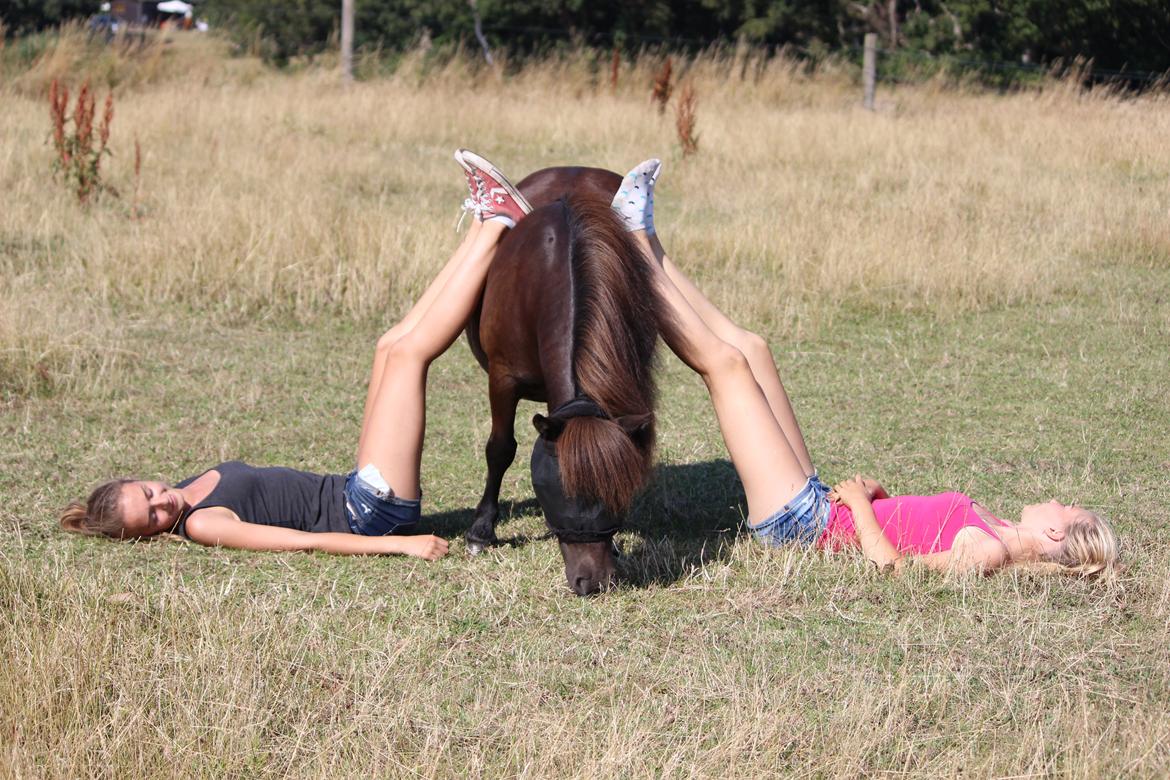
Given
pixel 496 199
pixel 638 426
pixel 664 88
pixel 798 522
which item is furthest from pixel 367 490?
pixel 664 88

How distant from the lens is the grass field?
299cm

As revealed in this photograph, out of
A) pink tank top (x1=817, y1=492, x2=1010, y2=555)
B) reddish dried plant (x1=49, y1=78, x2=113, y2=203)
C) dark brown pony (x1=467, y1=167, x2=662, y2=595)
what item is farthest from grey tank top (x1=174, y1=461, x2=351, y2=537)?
reddish dried plant (x1=49, y1=78, x2=113, y2=203)

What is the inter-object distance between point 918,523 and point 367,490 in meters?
1.99

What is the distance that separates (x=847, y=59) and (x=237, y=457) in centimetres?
2127

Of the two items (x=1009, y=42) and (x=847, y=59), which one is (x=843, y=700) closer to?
(x=847, y=59)

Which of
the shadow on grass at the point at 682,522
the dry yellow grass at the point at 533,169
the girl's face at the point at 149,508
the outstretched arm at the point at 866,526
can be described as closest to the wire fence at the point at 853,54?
the dry yellow grass at the point at 533,169

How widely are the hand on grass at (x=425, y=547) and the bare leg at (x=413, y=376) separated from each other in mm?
177

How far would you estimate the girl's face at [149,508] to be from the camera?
4.23 meters

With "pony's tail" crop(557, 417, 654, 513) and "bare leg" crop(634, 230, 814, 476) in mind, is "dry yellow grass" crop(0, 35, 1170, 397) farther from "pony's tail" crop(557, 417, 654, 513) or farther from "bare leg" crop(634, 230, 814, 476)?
"pony's tail" crop(557, 417, 654, 513)

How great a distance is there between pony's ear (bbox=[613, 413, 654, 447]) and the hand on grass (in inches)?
45.1

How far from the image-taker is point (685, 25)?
1008 inches

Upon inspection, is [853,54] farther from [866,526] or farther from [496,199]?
[866,526]

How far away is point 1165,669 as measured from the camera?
3395mm

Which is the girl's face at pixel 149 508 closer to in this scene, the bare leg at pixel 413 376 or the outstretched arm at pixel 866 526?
the bare leg at pixel 413 376
